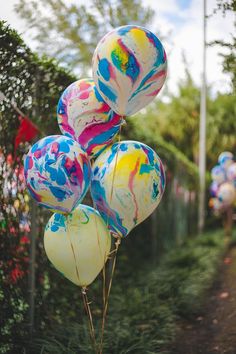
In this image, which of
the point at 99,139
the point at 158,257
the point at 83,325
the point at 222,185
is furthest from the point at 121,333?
the point at 222,185

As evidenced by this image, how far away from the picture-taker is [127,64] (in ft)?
7.96

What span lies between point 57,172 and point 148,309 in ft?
8.91

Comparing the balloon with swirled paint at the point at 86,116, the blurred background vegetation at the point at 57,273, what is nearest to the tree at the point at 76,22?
the blurred background vegetation at the point at 57,273

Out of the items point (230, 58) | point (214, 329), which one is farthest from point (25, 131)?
point (214, 329)

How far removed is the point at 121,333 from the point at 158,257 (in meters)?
4.30

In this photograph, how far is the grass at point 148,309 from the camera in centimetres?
344

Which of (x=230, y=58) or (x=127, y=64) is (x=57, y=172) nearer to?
(x=127, y=64)

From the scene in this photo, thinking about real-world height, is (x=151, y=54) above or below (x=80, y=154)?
above

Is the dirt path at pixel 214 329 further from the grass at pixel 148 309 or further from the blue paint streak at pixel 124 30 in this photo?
the blue paint streak at pixel 124 30

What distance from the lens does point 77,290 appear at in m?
4.57

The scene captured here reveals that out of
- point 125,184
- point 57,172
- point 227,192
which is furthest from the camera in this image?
point 227,192

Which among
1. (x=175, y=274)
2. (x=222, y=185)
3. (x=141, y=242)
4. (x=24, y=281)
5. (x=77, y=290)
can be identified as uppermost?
(x=222, y=185)

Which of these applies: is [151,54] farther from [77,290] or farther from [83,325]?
[77,290]

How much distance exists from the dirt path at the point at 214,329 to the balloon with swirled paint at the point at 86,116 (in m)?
2.04
